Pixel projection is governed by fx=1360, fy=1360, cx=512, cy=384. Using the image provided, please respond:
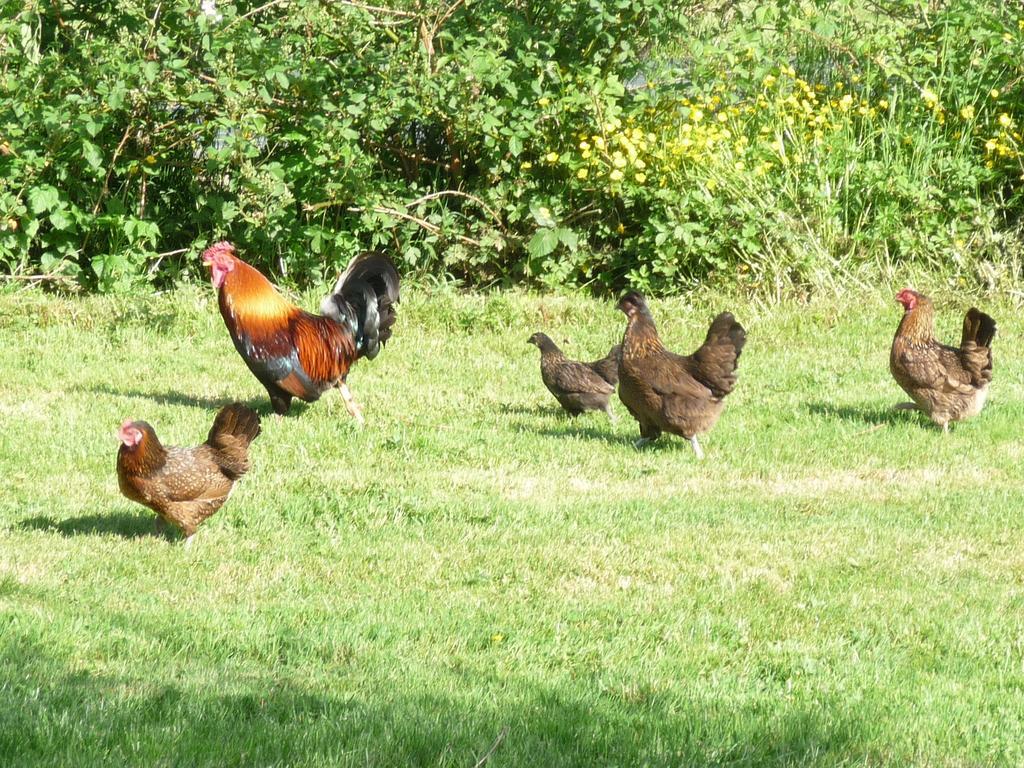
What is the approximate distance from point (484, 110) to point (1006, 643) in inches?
349

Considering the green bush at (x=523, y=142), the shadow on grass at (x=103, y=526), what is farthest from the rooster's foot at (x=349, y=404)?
the green bush at (x=523, y=142)

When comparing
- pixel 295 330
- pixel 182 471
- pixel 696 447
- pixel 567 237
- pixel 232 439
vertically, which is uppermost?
pixel 567 237

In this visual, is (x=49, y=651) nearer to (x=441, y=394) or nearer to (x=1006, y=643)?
(x=1006, y=643)

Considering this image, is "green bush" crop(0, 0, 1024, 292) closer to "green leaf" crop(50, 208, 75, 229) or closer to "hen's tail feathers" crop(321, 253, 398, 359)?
"green leaf" crop(50, 208, 75, 229)

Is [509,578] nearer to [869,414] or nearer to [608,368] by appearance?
[608,368]

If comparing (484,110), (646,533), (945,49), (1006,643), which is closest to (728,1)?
(945,49)

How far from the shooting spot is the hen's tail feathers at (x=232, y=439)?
7.45 m

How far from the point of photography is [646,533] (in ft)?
25.1

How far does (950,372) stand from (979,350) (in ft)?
0.95

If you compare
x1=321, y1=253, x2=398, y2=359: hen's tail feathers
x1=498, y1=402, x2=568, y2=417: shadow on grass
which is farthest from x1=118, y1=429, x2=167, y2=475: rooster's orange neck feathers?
x1=498, y1=402, x2=568, y2=417: shadow on grass

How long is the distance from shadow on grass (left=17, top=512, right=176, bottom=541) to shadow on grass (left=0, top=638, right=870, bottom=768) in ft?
6.64

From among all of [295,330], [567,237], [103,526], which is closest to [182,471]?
[103,526]

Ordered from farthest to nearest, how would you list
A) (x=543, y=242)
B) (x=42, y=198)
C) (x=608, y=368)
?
(x=543, y=242), (x=42, y=198), (x=608, y=368)

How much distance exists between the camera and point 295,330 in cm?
1029
